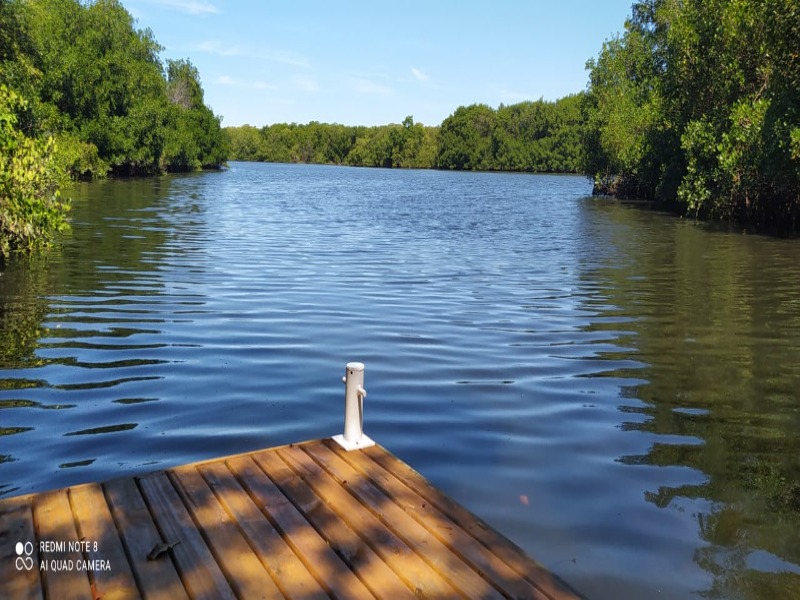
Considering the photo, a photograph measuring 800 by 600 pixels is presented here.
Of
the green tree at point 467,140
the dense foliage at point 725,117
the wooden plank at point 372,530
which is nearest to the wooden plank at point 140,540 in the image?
the wooden plank at point 372,530

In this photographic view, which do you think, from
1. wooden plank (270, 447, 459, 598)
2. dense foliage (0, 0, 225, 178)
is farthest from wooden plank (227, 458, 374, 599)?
dense foliage (0, 0, 225, 178)

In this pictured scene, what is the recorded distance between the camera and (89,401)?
6.51 metres

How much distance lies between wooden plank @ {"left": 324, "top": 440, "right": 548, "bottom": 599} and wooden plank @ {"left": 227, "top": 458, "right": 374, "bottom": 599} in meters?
0.57

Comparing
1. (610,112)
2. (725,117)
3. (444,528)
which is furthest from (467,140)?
(444,528)

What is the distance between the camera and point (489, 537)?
12.0 feet

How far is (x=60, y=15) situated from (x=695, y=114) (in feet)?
141

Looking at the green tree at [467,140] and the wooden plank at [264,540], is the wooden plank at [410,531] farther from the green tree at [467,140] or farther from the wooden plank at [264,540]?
the green tree at [467,140]

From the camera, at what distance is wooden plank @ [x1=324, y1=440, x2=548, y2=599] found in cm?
320

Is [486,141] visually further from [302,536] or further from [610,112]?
[302,536]

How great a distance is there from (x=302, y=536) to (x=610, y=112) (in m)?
48.6

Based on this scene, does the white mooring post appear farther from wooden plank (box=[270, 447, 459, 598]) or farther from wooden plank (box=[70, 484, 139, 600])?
wooden plank (box=[70, 484, 139, 600])

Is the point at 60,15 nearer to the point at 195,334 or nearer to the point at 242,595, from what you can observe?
the point at 195,334

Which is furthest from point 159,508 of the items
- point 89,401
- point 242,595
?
point 89,401

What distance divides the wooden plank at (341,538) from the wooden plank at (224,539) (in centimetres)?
40
